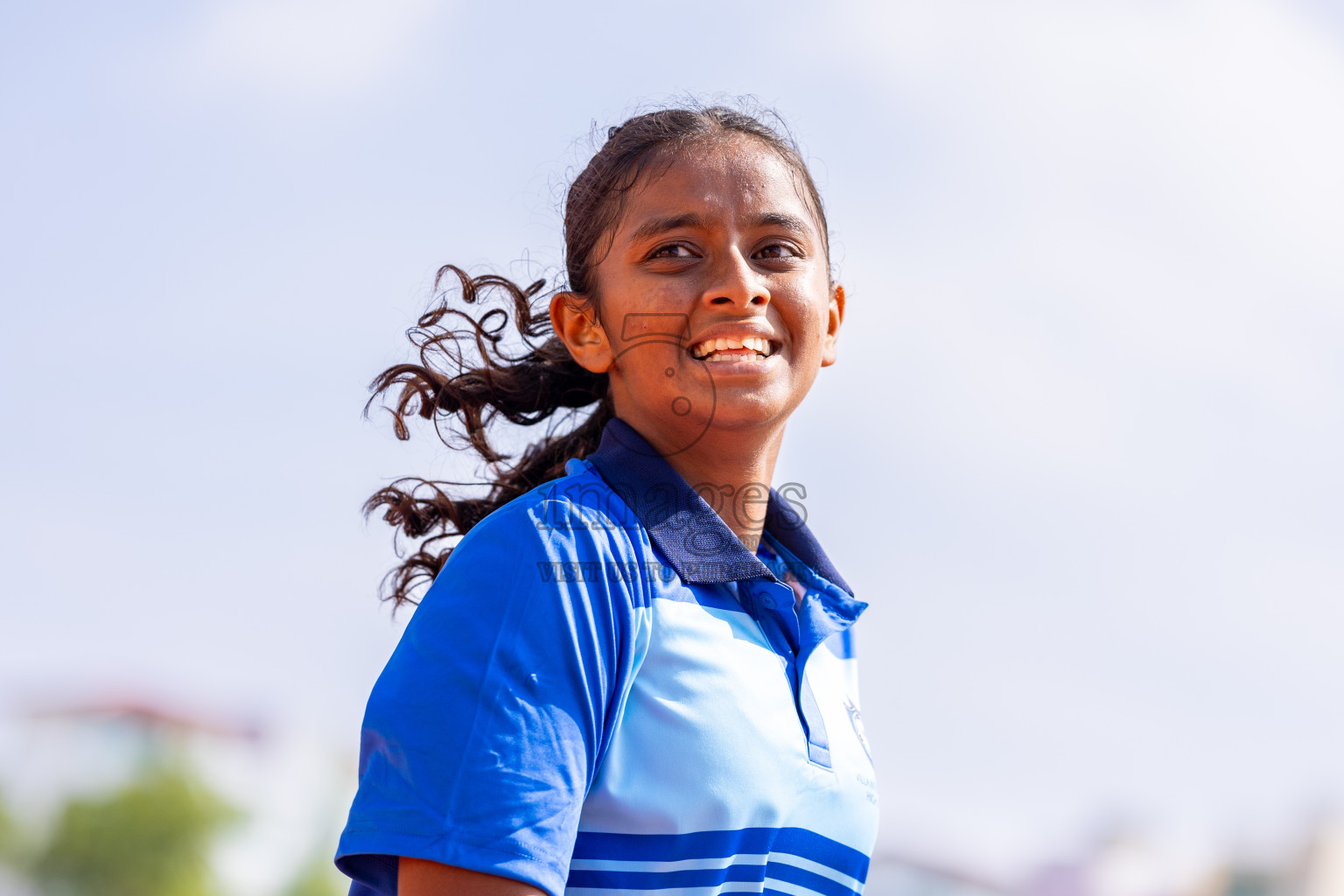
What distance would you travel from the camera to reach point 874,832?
1.79 metres

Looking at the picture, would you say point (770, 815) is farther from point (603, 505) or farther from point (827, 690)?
point (603, 505)

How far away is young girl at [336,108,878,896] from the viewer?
4.30ft

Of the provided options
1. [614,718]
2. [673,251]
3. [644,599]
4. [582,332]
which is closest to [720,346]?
[673,251]

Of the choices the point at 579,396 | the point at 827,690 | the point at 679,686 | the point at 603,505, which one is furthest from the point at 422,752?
the point at 579,396

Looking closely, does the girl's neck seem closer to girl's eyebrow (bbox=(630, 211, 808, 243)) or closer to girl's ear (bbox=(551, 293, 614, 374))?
girl's ear (bbox=(551, 293, 614, 374))

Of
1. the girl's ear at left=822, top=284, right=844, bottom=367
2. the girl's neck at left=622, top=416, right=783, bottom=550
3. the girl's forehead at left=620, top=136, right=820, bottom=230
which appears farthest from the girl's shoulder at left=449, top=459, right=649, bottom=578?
the girl's ear at left=822, top=284, right=844, bottom=367

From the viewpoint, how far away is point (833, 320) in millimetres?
2316

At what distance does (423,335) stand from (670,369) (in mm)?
743

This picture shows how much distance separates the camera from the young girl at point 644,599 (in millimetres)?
1310

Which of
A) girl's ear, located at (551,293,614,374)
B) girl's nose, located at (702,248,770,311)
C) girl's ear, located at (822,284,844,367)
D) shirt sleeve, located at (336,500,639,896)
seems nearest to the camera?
shirt sleeve, located at (336,500,639,896)

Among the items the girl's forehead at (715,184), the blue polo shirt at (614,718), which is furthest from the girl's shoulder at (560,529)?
the girl's forehead at (715,184)

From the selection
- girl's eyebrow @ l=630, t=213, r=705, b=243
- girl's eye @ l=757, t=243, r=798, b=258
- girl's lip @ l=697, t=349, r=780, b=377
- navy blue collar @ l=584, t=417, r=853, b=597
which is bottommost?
navy blue collar @ l=584, t=417, r=853, b=597

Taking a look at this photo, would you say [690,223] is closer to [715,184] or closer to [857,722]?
[715,184]

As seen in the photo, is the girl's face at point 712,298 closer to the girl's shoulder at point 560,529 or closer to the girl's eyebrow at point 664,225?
the girl's eyebrow at point 664,225
